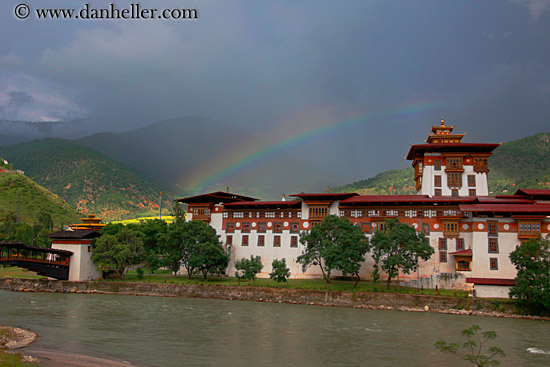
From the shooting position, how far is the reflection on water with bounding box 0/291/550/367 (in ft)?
89.0

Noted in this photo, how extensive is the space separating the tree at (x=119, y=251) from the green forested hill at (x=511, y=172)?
8250 cm

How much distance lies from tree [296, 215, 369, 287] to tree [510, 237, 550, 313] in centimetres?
1494

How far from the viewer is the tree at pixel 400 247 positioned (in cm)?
5028

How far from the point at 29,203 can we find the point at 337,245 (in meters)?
95.7

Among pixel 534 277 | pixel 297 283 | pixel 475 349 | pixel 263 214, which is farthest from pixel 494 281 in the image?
pixel 263 214

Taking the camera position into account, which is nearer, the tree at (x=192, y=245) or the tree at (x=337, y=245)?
the tree at (x=337, y=245)

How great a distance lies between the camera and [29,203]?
121 metres

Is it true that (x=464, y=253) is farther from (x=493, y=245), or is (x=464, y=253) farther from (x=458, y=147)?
(x=458, y=147)

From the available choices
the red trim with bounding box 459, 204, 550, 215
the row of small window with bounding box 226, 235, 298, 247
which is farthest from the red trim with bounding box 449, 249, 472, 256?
the row of small window with bounding box 226, 235, 298, 247

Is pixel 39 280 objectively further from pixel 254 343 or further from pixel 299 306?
pixel 254 343

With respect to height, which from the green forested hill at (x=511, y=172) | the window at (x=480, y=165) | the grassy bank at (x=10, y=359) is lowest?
the grassy bank at (x=10, y=359)

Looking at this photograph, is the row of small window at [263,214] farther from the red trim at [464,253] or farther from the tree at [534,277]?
the tree at [534,277]

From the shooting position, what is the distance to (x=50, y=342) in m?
28.4

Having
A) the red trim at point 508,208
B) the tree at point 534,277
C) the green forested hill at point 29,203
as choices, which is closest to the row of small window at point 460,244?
the red trim at point 508,208
